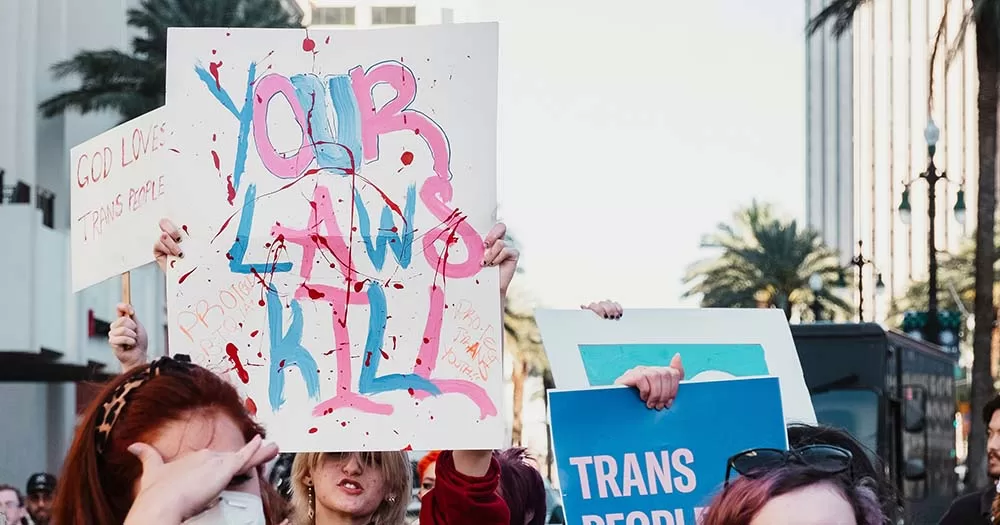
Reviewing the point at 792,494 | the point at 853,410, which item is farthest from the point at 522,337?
the point at 792,494

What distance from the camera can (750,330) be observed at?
5.17 metres

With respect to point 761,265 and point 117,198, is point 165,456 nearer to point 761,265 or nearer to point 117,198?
point 117,198

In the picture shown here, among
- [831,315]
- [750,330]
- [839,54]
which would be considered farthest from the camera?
[839,54]

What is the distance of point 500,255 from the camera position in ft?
14.3

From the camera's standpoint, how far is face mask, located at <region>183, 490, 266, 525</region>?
99.0 inches

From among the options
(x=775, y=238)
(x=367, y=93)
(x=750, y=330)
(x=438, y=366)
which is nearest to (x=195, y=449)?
(x=438, y=366)

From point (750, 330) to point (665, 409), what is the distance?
1071mm

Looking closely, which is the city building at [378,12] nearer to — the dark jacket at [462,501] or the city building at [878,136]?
the city building at [878,136]

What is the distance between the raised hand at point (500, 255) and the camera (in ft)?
14.2

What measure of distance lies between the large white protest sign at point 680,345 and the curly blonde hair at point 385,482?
21.4 inches

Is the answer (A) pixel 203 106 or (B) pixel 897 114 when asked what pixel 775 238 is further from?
(B) pixel 897 114

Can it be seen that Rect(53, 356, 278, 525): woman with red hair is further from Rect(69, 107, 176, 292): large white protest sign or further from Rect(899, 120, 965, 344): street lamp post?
Rect(899, 120, 965, 344): street lamp post

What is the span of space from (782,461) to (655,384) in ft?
4.36

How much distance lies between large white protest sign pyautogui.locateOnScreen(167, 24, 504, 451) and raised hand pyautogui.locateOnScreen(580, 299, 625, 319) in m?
0.50
